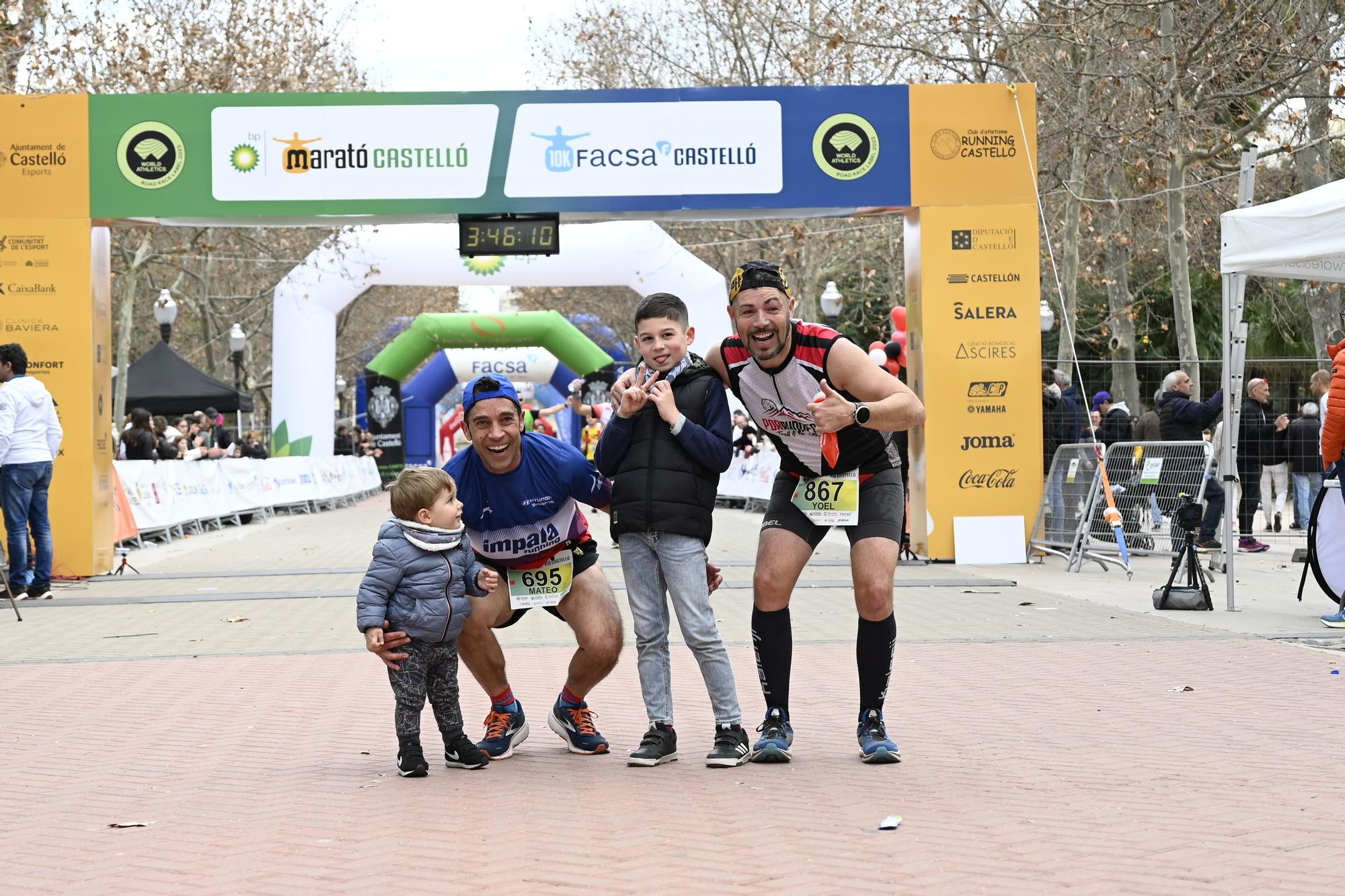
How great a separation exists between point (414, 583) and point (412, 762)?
66 centimetres

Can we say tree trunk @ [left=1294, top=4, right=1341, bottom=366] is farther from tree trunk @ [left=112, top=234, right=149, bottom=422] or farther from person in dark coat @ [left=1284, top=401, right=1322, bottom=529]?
tree trunk @ [left=112, top=234, right=149, bottom=422]

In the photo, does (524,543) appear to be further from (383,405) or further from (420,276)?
(383,405)

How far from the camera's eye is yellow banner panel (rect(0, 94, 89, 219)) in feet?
48.8

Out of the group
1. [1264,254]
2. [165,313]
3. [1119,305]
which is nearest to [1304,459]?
[1264,254]

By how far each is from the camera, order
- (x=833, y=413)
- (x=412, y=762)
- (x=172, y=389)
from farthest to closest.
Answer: (x=172, y=389) → (x=412, y=762) → (x=833, y=413)

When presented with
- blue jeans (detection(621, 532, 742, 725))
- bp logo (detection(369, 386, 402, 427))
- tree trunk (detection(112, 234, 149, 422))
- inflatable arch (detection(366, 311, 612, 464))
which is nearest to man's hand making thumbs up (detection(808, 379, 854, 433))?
blue jeans (detection(621, 532, 742, 725))

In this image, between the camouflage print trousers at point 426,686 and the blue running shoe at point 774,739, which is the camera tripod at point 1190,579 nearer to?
the blue running shoe at point 774,739

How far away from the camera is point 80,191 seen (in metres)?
15.0

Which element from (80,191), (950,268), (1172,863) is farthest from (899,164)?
(1172,863)

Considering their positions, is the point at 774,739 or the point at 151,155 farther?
the point at 151,155

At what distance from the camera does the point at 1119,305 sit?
32250mm

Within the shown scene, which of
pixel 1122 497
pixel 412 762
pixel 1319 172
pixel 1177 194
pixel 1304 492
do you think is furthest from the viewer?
pixel 1319 172

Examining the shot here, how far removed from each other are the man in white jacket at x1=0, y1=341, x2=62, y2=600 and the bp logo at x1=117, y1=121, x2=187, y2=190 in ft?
9.24

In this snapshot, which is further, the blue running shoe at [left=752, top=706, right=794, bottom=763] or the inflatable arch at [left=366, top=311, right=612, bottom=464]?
the inflatable arch at [left=366, top=311, right=612, bottom=464]
